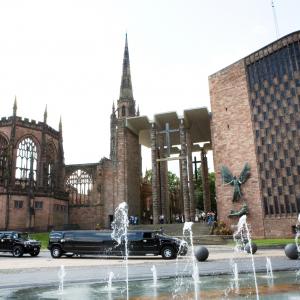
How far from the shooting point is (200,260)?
1848 cm

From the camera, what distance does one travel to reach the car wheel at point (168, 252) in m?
21.3

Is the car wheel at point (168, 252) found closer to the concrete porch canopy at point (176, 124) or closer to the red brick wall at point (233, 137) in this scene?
the red brick wall at point (233, 137)

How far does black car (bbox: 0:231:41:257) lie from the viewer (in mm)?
25547

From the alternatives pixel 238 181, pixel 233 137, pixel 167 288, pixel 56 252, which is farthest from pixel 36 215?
pixel 167 288

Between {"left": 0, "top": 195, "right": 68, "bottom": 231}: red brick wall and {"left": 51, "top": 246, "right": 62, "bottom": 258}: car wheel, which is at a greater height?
{"left": 0, "top": 195, "right": 68, "bottom": 231}: red brick wall

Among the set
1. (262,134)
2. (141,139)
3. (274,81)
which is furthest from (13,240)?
(141,139)

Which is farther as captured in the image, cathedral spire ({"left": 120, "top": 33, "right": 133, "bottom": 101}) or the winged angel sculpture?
cathedral spire ({"left": 120, "top": 33, "right": 133, "bottom": 101})

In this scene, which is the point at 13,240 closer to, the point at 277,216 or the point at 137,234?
the point at 137,234

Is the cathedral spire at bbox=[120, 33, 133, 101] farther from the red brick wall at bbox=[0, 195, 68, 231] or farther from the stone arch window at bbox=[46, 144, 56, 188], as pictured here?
the red brick wall at bbox=[0, 195, 68, 231]

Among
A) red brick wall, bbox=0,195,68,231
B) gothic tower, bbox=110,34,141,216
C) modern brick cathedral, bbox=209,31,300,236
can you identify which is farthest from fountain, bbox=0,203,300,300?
red brick wall, bbox=0,195,68,231

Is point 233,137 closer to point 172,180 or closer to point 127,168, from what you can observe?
point 127,168

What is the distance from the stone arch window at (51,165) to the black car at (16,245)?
3256cm

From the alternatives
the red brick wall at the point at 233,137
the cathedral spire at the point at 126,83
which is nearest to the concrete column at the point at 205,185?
the red brick wall at the point at 233,137

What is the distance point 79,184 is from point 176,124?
71.7ft
